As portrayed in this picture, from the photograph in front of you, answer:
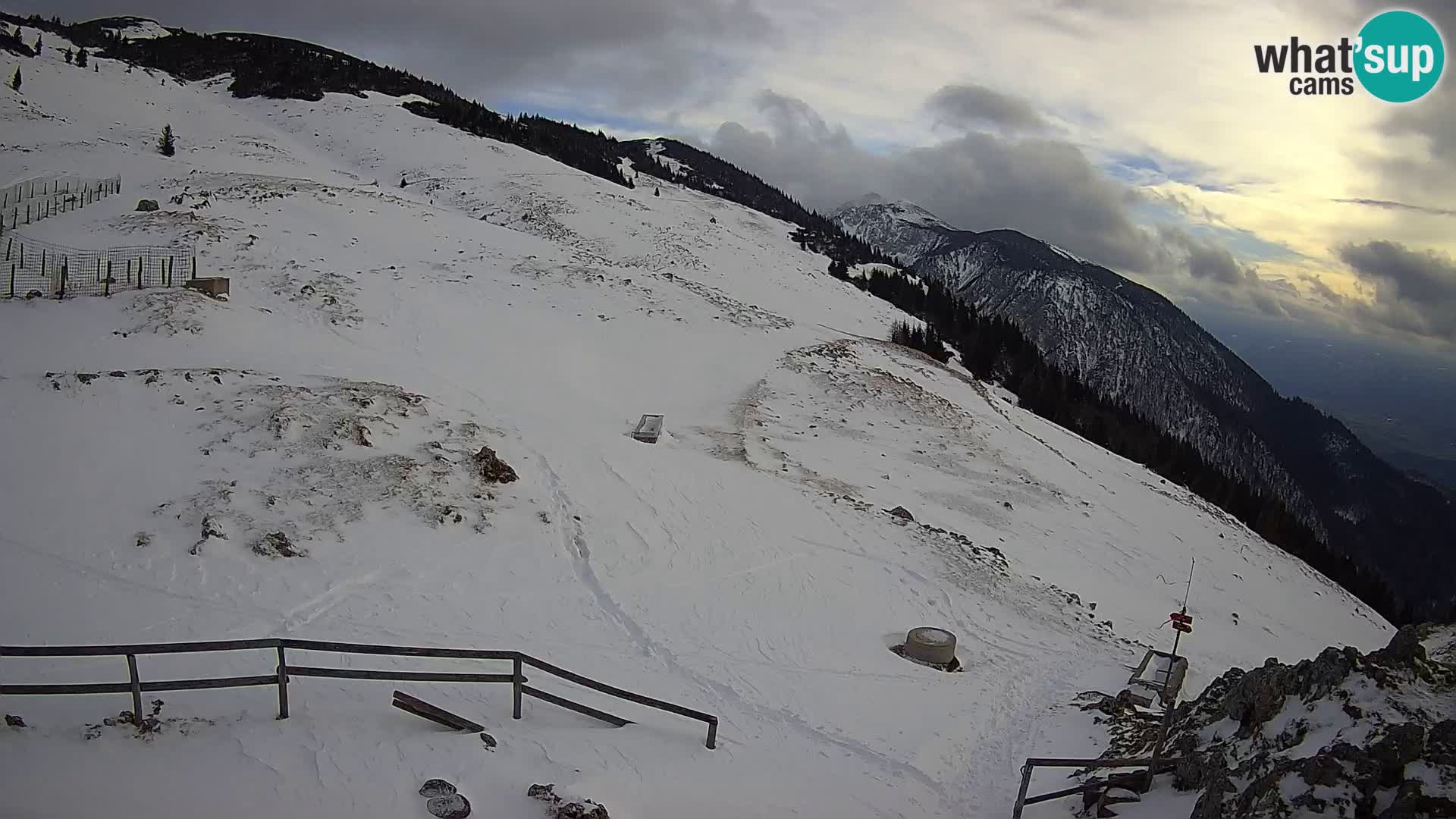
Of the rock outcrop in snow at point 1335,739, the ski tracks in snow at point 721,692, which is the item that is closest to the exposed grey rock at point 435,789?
the ski tracks in snow at point 721,692

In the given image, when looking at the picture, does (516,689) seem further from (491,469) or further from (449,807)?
(491,469)

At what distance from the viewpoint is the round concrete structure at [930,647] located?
A: 1431cm

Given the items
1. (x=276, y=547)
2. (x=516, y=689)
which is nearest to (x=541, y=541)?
(x=276, y=547)

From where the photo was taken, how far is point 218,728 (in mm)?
7773

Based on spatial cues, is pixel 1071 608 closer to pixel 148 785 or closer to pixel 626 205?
pixel 148 785

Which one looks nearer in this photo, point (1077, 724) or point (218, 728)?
point (218, 728)

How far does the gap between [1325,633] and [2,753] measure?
1217 inches

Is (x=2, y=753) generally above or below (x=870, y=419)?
below

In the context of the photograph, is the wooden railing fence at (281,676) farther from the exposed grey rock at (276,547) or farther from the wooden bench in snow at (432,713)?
the exposed grey rock at (276,547)

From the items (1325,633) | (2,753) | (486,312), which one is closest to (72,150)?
(486,312)

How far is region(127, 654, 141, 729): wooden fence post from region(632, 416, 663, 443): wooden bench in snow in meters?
15.3

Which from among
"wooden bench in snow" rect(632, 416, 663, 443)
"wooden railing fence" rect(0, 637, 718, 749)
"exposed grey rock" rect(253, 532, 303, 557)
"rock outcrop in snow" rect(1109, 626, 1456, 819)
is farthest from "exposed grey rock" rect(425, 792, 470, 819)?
"wooden bench in snow" rect(632, 416, 663, 443)

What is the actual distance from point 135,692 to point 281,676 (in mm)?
1193

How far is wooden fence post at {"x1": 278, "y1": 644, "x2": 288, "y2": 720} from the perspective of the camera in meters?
7.79
